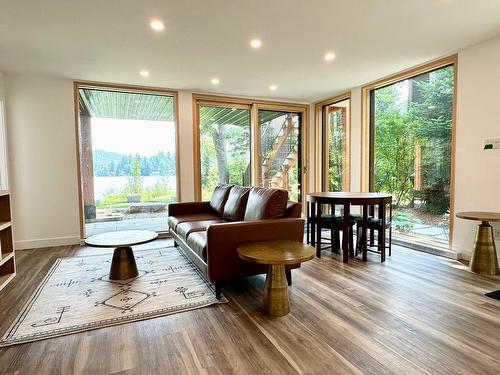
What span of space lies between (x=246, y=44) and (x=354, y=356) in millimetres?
3143

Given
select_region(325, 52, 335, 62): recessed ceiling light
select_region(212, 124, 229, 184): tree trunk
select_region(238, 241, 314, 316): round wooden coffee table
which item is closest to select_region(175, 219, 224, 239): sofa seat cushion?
select_region(238, 241, 314, 316): round wooden coffee table

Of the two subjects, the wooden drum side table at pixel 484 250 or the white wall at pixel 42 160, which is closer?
the wooden drum side table at pixel 484 250

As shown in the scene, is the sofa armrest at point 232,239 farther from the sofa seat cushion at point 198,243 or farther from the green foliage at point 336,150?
the green foliage at point 336,150

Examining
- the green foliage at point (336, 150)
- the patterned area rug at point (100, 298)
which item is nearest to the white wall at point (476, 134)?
the green foliage at point (336, 150)

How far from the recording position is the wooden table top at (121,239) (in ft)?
9.47

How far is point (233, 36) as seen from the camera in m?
3.13

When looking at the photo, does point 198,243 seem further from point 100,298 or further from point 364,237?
point 364,237

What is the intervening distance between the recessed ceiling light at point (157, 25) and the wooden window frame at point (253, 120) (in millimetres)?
2323

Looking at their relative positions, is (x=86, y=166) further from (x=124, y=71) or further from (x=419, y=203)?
(x=419, y=203)

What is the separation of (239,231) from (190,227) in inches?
39.4

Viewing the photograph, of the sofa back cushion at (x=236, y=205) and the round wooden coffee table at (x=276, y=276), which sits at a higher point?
the sofa back cushion at (x=236, y=205)

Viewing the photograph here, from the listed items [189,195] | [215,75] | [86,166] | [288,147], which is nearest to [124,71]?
[215,75]

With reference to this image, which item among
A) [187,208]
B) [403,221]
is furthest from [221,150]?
[403,221]

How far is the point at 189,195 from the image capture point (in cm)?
527
